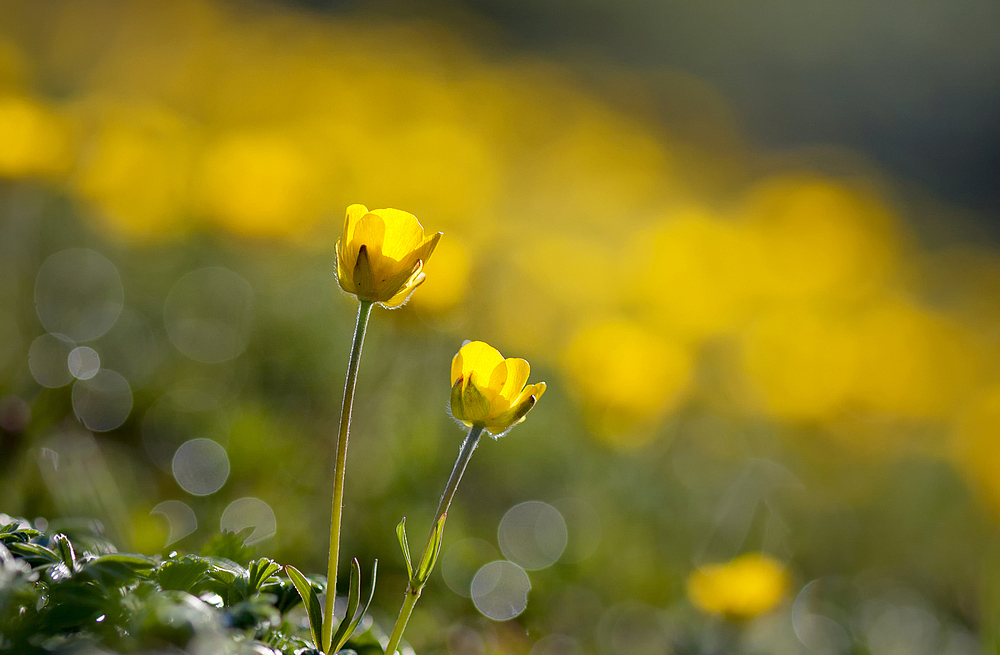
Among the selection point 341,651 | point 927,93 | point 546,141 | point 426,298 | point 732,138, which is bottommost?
point 341,651

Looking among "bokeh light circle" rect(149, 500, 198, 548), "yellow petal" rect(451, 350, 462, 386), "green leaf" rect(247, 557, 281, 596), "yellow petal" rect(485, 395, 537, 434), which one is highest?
"yellow petal" rect(451, 350, 462, 386)

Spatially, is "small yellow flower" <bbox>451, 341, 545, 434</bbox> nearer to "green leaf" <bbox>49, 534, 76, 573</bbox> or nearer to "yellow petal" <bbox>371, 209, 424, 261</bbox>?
"yellow petal" <bbox>371, 209, 424, 261</bbox>

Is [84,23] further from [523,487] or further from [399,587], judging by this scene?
[399,587]

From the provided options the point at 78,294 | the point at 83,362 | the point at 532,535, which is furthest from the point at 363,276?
the point at 78,294

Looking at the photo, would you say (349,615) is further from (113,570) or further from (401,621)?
(113,570)

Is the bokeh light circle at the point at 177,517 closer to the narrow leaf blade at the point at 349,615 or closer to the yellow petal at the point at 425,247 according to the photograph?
the narrow leaf blade at the point at 349,615

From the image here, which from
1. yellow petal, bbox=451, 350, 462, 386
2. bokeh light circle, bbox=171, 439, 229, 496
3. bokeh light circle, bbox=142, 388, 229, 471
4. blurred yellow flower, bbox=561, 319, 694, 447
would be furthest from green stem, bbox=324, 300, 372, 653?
blurred yellow flower, bbox=561, 319, 694, 447

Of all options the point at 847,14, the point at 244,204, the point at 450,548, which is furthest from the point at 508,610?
the point at 847,14
